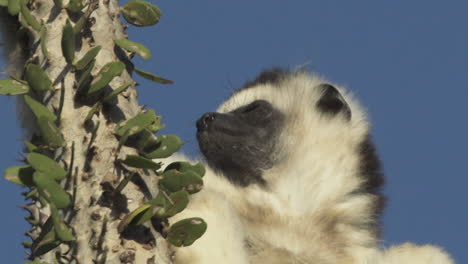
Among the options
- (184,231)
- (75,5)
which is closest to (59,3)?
(75,5)

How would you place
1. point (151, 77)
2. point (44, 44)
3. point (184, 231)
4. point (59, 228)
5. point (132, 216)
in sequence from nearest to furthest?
1. point (59, 228)
2. point (132, 216)
3. point (44, 44)
4. point (184, 231)
5. point (151, 77)

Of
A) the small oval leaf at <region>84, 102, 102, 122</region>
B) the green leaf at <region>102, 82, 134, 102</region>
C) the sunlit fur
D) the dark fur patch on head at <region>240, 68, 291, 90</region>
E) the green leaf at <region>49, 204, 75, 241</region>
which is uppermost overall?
the dark fur patch on head at <region>240, 68, 291, 90</region>

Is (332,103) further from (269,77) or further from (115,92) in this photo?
(115,92)

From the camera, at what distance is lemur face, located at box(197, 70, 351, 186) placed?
593 cm

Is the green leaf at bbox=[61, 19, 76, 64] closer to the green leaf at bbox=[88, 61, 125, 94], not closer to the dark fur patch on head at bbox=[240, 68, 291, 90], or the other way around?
the green leaf at bbox=[88, 61, 125, 94]

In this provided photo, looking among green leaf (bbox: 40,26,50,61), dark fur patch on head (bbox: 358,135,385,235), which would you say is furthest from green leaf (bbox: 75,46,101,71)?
dark fur patch on head (bbox: 358,135,385,235)

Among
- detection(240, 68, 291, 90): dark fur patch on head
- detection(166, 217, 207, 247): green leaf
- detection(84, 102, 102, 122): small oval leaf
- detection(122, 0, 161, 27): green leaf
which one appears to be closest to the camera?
detection(84, 102, 102, 122): small oval leaf

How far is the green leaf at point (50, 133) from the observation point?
289 centimetres

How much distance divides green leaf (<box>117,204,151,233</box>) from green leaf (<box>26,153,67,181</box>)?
286mm

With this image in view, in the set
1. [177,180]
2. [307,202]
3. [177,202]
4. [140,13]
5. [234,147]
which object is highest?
[234,147]

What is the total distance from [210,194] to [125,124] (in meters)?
1.42

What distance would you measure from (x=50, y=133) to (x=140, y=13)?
0.85 m

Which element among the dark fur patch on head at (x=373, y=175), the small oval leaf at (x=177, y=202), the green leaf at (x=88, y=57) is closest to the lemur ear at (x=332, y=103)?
the dark fur patch on head at (x=373, y=175)

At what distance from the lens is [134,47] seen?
3.28 m
